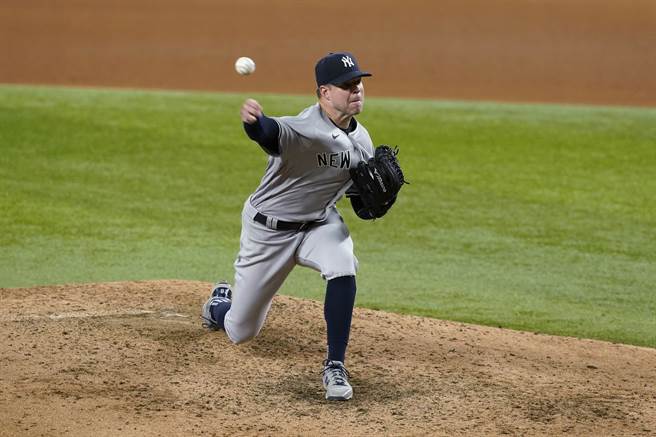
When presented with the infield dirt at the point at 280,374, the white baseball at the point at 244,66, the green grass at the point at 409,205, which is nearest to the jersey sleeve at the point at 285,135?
the white baseball at the point at 244,66

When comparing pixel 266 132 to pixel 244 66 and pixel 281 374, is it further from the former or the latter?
pixel 281 374

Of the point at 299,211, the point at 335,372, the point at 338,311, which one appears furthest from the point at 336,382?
the point at 299,211

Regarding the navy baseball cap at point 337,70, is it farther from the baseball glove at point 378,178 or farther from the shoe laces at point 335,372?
the shoe laces at point 335,372

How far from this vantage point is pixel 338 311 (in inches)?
190

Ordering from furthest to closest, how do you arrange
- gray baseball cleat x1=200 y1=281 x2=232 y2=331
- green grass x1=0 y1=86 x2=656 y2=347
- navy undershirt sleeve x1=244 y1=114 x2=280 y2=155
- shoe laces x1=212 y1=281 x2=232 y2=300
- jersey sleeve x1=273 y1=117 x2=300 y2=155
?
green grass x1=0 y1=86 x2=656 y2=347
shoe laces x1=212 y1=281 x2=232 y2=300
gray baseball cleat x1=200 y1=281 x2=232 y2=331
jersey sleeve x1=273 y1=117 x2=300 y2=155
navy undershirt sleeve x1=244 y1=114 x2=280 y2=155

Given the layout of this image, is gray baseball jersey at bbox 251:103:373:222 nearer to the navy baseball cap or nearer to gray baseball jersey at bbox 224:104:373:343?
gray baseball jersey at bbox 224:104:373:343

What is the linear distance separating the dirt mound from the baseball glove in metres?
0.87

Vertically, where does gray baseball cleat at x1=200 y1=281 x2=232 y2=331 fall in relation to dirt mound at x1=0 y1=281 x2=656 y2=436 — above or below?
above

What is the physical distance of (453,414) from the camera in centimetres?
452

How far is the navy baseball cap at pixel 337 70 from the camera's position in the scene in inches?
190

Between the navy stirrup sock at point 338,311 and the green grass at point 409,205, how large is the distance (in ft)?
6.30

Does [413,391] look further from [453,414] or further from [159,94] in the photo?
[159,94]

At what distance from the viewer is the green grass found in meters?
7.24

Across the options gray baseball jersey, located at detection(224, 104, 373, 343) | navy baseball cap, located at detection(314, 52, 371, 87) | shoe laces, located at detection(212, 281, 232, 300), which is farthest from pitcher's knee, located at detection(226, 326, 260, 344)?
navy baseball cap, located at detection(314, 52, 371, 87)
